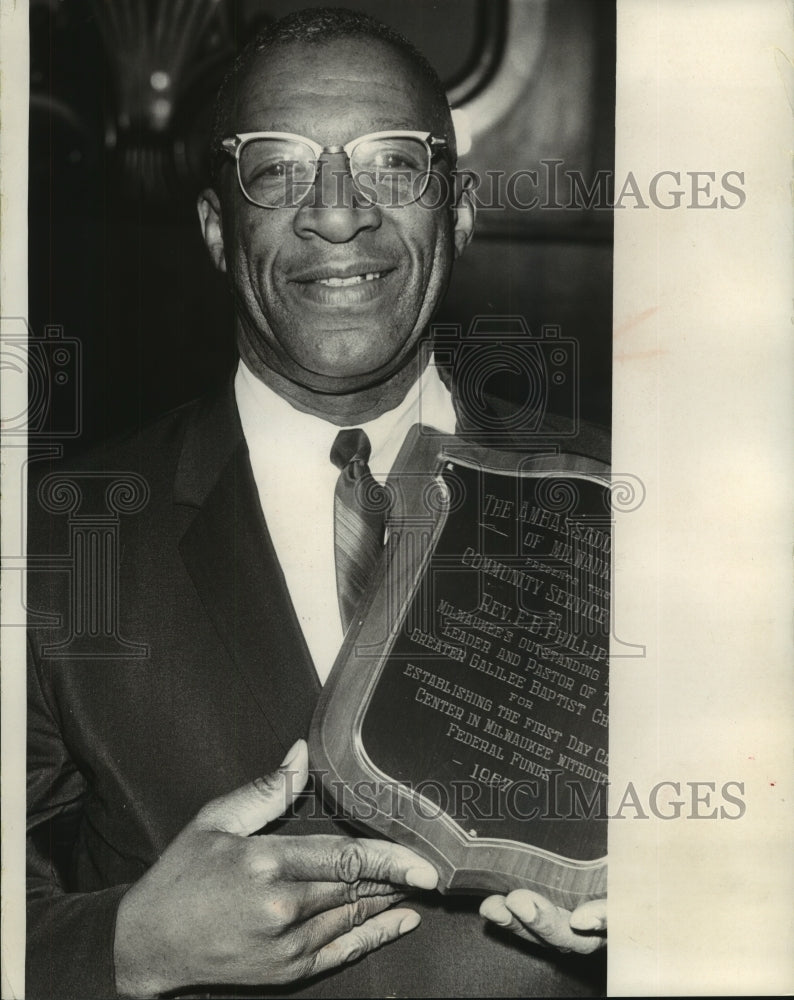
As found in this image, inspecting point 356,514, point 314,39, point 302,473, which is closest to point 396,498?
point 356,514

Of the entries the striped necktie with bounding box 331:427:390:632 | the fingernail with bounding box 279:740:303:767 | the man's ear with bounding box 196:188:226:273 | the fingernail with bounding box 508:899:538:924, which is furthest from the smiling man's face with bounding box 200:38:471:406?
the fingernail with bounding box 508:899:538:924

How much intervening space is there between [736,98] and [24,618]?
174cm

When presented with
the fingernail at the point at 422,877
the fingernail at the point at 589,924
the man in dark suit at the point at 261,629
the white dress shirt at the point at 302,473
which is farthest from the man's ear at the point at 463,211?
the fingernail at the point at 589,924

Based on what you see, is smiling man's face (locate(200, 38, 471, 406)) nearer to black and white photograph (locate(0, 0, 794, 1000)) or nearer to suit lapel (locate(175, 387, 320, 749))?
black and white photograph (locate(0, 0, 794, 1000))

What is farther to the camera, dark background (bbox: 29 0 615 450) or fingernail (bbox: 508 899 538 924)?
dark background (bbox: 29 0 615 450)

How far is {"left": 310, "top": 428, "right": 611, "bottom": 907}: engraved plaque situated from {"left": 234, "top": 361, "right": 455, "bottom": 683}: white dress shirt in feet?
0.19

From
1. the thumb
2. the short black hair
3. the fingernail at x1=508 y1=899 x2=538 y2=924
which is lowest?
the fingernail at x1=508 y1=899 x2=538 y2=924

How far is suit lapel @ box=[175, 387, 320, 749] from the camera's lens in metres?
2.13

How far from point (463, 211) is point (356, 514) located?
62 cm

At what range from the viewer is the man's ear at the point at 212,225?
7.20 ft

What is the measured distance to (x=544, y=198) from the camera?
7.36ft

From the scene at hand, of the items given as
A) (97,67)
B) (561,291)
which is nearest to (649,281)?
(561,291)

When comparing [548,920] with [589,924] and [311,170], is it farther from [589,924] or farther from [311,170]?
[311,170]

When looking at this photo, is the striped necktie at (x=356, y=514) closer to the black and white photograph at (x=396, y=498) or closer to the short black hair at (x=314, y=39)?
the black and white photograph at (x=396, y=498)
